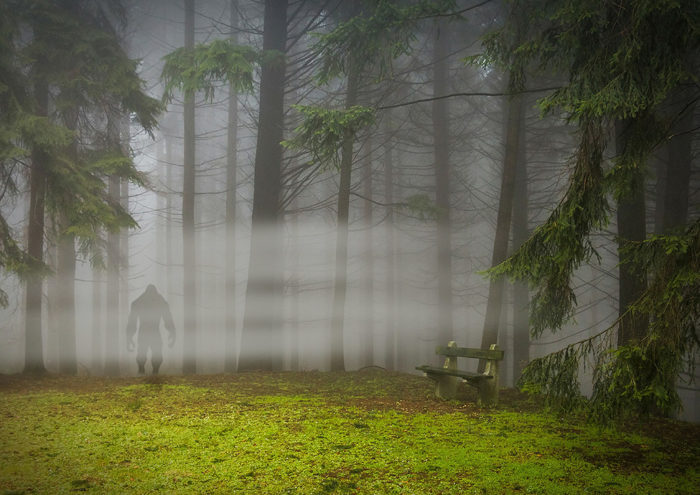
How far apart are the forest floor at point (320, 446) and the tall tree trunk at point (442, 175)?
848 centimetres

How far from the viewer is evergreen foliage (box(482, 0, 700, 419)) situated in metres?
4.48

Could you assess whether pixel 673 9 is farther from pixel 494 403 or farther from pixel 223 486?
pixel 223 486

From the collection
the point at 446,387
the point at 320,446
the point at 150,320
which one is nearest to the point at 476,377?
the point at 446,387

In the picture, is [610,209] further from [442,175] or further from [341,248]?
[442,175]

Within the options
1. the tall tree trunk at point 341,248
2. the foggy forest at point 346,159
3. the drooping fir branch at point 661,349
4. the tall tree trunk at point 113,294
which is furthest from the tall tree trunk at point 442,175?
the drooping fir branch at point 661,349

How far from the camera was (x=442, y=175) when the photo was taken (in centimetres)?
1609

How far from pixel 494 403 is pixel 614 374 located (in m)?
3.30

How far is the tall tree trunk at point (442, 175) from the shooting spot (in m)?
16.1

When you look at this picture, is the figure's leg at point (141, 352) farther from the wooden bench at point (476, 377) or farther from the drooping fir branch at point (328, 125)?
the wooden bench at point (476, 377)

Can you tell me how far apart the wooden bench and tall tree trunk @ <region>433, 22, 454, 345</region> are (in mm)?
7936

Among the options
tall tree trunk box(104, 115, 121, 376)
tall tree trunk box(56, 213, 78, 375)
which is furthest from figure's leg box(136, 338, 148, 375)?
tall tree trunk box(104, 115, 121, 376)

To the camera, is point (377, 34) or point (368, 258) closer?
point (377, 34)

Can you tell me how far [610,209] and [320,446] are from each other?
4.12m

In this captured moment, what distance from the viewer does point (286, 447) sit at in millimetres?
5297
